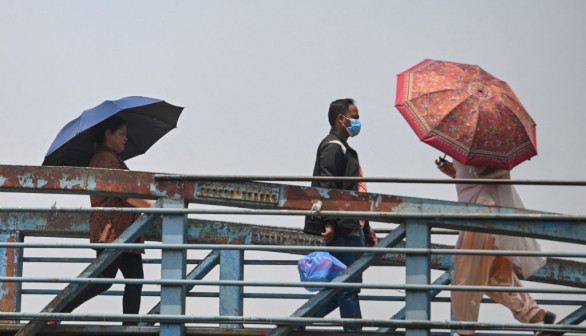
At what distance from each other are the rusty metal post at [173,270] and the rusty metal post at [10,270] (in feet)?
10.9

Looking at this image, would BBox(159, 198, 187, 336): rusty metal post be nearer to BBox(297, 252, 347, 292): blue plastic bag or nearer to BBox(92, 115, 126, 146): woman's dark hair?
BBox(297, 252, 347, 292): blue plastic bag

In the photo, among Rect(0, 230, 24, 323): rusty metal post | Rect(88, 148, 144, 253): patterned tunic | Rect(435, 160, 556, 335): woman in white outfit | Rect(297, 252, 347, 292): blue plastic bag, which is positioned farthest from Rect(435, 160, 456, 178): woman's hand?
Rect(0, 230, 24, 323): rusty metal post

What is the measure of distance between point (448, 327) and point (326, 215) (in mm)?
1158

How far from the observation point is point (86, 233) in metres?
13.1

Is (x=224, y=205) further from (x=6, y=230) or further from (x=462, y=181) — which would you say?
(x=6, y=230)

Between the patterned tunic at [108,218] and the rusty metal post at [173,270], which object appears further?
the patterned tunic at [108,218]

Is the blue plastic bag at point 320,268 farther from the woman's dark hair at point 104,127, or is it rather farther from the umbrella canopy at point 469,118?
the woman's dark hair at point 104,127

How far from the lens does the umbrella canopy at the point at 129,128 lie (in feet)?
37.7

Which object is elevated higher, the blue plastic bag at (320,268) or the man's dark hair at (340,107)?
the man's dark hair at (340,107)

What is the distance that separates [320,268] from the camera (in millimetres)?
10977

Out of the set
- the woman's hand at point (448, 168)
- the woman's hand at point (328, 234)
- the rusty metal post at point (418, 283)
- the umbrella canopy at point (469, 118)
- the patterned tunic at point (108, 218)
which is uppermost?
the umbrella canopy at point (469, 118)

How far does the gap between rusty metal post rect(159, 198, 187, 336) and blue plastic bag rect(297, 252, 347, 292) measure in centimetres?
114

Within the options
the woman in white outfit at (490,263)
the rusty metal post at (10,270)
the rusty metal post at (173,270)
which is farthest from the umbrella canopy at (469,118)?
the rusty metal post at (10,270)

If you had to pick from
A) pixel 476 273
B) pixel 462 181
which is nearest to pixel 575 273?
pixel 476 273
